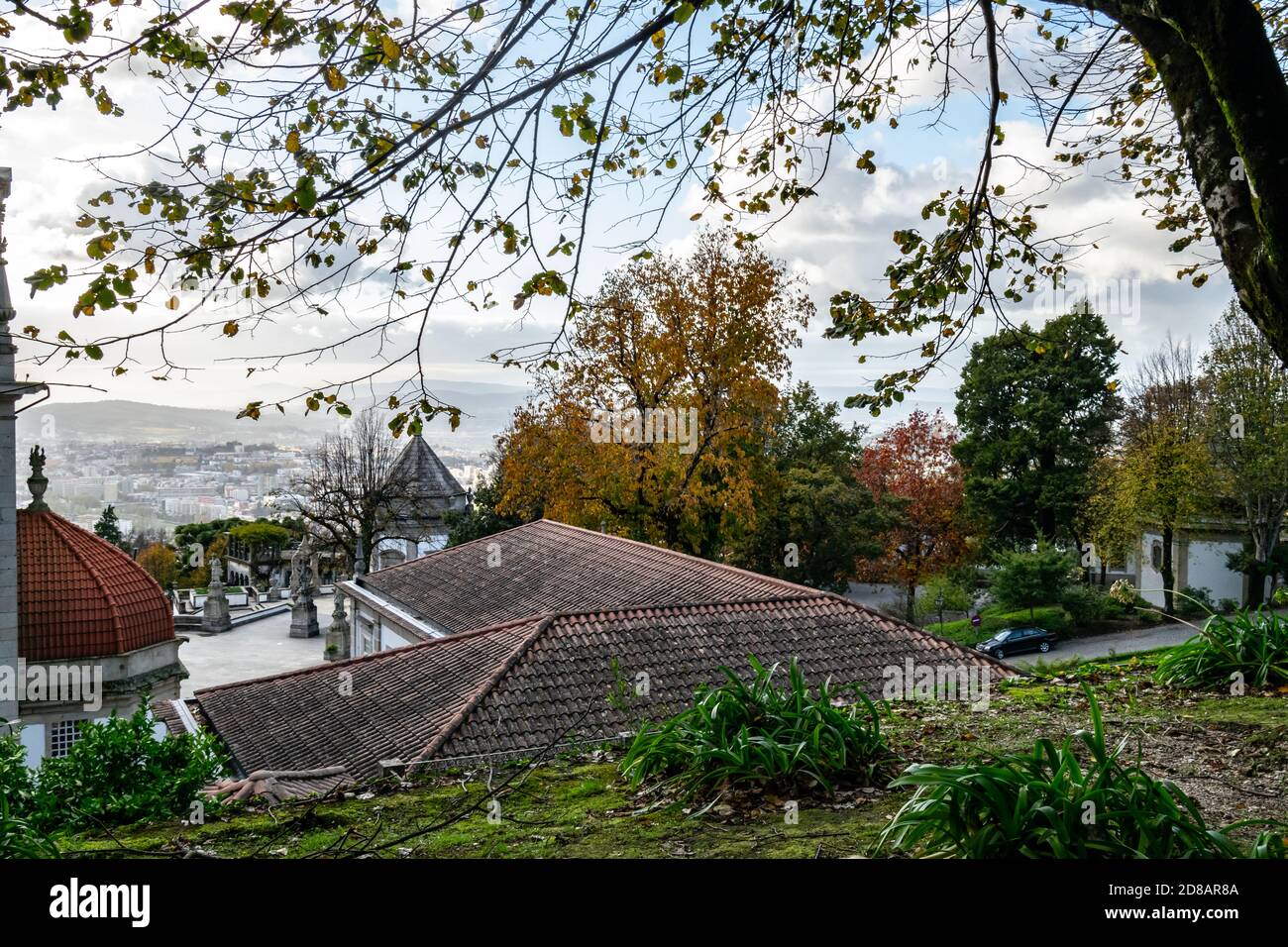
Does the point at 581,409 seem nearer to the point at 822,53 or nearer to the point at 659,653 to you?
the point at 659,653

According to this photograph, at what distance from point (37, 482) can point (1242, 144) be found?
63.0ft

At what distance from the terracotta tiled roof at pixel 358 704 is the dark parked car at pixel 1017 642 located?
2004 cm

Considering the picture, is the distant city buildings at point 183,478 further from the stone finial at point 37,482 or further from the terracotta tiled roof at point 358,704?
the terracotta tiled roof at point 358,704

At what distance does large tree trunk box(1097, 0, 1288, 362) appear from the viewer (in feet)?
13.5

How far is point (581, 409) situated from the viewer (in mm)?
27609

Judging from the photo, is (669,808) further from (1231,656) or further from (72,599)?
(72,599)

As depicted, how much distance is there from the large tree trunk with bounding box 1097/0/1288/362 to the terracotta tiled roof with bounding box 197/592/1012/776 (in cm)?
801

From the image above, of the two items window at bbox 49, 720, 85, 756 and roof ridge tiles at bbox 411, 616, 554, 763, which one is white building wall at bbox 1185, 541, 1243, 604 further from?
window at bbox 49, 720, 85, 756

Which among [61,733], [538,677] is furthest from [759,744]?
[61,733]

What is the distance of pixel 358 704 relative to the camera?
48.1 ft

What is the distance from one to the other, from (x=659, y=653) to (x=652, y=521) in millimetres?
14576

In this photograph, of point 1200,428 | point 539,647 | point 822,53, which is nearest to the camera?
point 822,53

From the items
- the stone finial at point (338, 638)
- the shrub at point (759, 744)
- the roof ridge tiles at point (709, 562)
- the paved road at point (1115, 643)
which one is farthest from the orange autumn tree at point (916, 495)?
the shrub at point (759, 744)
